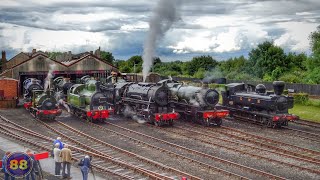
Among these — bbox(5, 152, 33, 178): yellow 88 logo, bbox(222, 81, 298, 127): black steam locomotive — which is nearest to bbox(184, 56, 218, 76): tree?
bbox(222, 81, 298, 127): black steam locomotive

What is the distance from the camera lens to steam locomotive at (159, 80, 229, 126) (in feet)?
83.0

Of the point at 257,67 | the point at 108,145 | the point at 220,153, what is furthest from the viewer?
the point at 257,67

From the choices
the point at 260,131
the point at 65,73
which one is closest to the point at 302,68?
the point at 65,73

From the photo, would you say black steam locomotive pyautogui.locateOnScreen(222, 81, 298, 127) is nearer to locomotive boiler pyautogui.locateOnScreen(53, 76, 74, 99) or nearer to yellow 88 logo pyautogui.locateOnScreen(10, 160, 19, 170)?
locomotive boiler pyautogui.locateOnScreen(53, 76, 74, 99)

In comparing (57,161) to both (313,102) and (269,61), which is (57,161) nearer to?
Answer: (313,102)

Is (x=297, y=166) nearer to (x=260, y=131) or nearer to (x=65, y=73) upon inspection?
(x=260, y=131)

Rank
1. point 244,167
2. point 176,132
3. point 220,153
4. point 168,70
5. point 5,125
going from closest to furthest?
Result: point 244,167 < point 220,153 < point 176,132 < point 5,125 < point 168,70

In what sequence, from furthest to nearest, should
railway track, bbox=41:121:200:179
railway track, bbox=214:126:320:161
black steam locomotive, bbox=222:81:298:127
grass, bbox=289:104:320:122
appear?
grass, bbox=289:104:320:122 < black steam locomotive, bbox=222:81:298:127 < railway track, bbox=214:126:320:161 < railway track, bbox=41:121:200:179

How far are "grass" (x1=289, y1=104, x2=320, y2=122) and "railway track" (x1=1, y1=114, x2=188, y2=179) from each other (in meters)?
18.1

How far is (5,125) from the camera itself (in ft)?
84.7

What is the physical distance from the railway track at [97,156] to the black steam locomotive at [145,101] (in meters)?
5.79

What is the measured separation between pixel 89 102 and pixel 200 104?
24.3 feet

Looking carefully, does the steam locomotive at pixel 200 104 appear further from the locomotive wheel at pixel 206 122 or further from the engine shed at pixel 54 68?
the engine shed at pixel 54 68

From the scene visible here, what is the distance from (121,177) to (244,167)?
496cm
